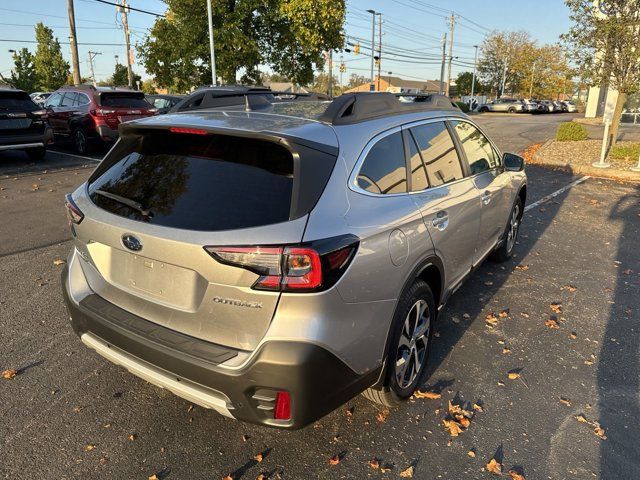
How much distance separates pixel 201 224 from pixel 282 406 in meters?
0.88

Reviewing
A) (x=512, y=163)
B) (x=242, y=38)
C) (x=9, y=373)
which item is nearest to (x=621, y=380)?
(x=512, y=163)

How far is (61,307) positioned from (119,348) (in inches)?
78.3

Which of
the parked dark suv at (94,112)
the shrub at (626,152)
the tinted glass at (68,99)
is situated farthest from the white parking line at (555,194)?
the tinted glass at (68,99)

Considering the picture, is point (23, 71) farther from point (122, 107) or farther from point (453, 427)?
point (453, 427)

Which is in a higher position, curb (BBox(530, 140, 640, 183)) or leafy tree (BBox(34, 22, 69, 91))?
leafy tree (BBox(34, 22, 69, 91))

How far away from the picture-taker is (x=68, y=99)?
42.1 ft

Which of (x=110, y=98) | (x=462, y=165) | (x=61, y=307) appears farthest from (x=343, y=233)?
(x=110, y=98)

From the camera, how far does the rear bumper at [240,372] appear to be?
2.02 m

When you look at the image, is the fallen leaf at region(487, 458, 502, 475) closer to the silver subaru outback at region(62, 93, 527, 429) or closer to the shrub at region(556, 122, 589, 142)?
the silver subaru outback at region(62, 93, 527, 429)

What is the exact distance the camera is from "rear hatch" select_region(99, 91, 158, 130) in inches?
460

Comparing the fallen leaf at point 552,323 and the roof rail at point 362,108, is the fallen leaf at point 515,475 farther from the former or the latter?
the roof rail at point 362,108

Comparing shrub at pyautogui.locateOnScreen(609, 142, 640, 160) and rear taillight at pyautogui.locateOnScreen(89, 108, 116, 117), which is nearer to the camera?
rear taillight at pyautogui.locateOnScreen(89, 108, 116, 117)

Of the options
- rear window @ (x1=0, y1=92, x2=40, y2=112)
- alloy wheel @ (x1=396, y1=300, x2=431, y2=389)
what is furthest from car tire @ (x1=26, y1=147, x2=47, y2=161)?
alloy wheel @ (x1=396, y1=300, x2=431, y2=389)

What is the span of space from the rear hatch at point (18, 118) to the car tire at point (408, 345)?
35.0ft
